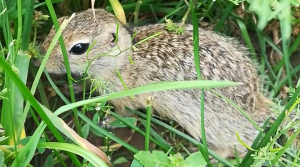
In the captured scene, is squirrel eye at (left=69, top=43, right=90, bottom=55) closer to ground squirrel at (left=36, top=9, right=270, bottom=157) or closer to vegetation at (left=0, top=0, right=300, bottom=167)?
ground squirrel at (left=36, top=9, right=270, bottom=157)

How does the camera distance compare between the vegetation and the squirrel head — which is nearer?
the vegetation

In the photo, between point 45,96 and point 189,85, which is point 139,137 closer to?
point 45,96

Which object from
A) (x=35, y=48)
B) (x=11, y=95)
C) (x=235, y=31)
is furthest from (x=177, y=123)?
(x=11, y=95)

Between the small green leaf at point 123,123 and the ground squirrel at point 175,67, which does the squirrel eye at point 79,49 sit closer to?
the ground squirrel at point 175,67

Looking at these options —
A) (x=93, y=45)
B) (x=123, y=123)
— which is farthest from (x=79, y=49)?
(x=123, y=123)

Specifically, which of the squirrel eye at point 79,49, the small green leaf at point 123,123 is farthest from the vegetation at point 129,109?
the squirrel eye at point 79,49

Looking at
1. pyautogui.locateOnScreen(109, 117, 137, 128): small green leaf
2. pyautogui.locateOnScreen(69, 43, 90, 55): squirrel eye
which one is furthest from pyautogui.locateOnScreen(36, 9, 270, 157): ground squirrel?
pyautogui.locateOnScreen(109, 117, 137, 128): small green leaf

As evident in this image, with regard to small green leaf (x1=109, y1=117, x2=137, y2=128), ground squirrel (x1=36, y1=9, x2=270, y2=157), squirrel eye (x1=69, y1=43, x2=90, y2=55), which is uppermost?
squirrel eye (x1=69, y1=43, x2=90, y2=55)

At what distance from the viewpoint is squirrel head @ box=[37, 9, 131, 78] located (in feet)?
6.86

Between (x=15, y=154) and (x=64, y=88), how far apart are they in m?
0.92

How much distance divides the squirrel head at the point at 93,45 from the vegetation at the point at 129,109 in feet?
0.24

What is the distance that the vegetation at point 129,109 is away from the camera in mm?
1727

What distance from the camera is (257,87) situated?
2.38 meters

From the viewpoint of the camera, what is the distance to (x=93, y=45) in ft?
6.91
